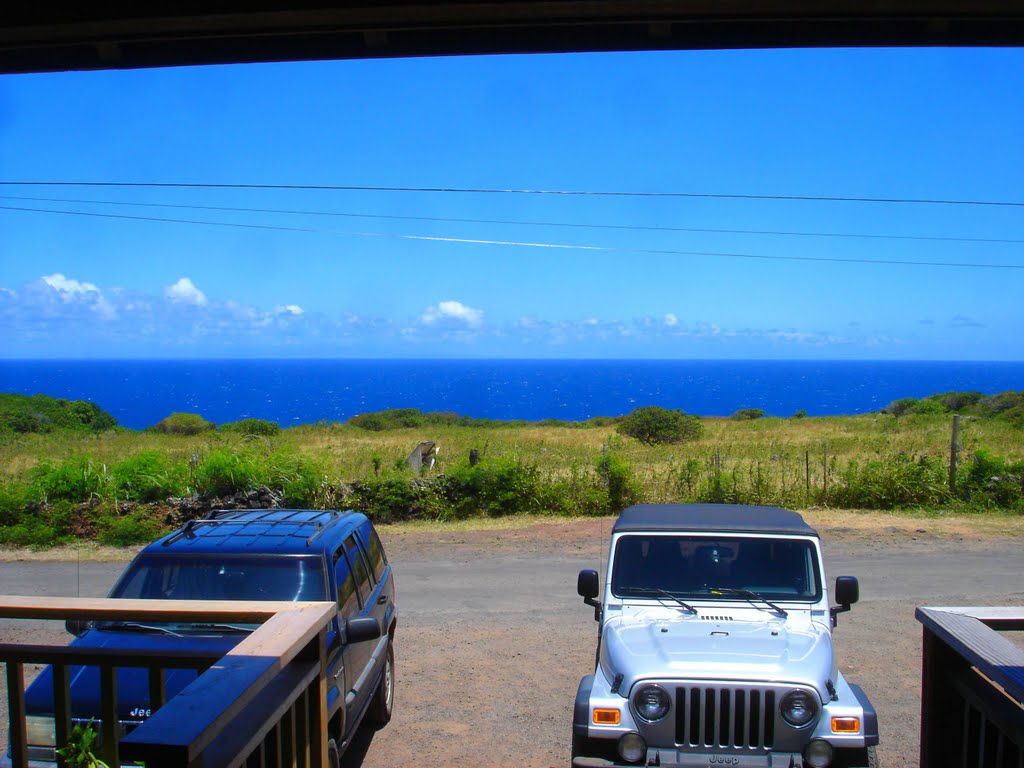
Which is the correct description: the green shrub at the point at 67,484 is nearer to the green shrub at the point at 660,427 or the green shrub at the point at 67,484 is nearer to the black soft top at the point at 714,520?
the black soft top at the point at 714,520

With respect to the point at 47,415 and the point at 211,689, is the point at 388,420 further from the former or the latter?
the point at 211,689

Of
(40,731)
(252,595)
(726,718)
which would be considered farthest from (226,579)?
(726,718)

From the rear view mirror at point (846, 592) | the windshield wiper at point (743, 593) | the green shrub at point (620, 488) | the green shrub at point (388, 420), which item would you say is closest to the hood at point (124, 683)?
the windshield wiper at point (743, 593)

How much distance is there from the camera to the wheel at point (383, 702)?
6867mm

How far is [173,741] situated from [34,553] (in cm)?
1457

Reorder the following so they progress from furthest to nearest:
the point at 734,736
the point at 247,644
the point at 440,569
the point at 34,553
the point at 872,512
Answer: the point at 872,512 < the point at 34,553 < the point at 440,569 < the point at 734,736 < the point at 247,644

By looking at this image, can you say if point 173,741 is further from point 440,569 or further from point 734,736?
point 440,569

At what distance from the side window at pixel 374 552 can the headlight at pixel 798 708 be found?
3.52 meters

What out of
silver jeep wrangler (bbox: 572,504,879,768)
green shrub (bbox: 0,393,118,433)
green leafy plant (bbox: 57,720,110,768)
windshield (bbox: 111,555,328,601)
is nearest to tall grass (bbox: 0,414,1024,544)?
windshield (bbox: 111,555,328,601)

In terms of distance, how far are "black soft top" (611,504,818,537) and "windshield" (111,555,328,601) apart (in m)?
2.17

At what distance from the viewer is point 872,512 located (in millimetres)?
16891

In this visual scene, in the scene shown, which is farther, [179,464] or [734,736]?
[179,464]

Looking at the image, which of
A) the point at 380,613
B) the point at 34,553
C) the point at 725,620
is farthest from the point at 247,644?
the point at 34,553

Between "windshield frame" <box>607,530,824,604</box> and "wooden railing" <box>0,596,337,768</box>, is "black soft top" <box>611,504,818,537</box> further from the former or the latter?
"wooden railing" <box>0,596,337,768</box>
